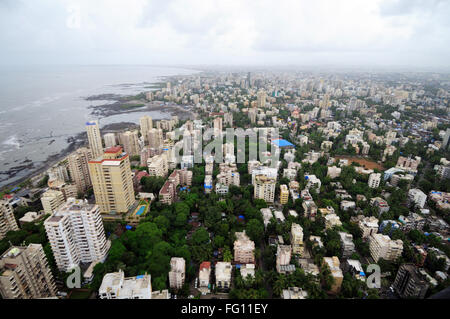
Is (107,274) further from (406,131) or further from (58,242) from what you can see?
(406,131)

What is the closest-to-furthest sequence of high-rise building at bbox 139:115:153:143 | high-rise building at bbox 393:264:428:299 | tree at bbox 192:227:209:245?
high-rise building at bbox 393:264:428:299
tree at bbox 192:227:209:245
high-rise building at bbox 139:115:153:143

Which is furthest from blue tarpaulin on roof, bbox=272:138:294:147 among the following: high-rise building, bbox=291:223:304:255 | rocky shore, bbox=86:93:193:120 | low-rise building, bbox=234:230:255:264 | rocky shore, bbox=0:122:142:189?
rocky shore, bbox=0:122:142:189

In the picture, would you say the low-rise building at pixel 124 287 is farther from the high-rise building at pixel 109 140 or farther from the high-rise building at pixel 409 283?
the high-rise building at pixel 109 140

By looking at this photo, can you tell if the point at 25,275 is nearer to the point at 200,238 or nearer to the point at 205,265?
the point at 205,265

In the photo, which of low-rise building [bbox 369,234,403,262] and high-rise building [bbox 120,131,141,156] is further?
high-rise building [bbox 120,131,141,156]

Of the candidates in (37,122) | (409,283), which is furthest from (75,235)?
(37,122)

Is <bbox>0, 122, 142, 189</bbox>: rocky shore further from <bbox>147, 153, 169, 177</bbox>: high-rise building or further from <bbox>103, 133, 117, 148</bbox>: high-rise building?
<bbox>147, 153, 169, 177</bbox>: high-rise building

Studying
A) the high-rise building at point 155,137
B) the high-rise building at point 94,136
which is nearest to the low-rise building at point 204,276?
the high-rise building at point 94,136
